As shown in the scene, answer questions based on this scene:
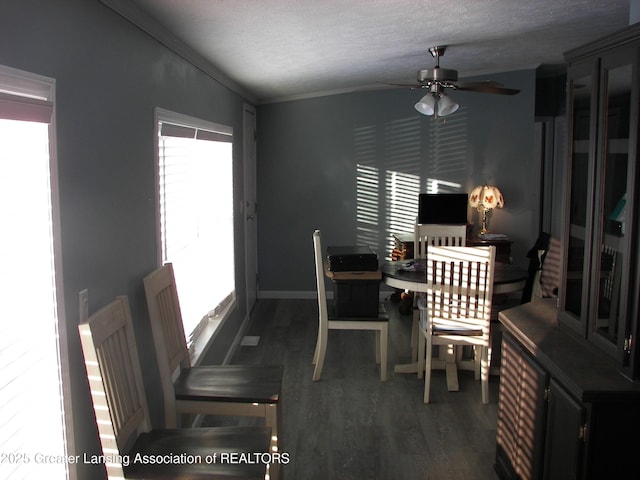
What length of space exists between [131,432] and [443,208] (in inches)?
185

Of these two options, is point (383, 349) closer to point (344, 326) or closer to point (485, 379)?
point (344, 326)

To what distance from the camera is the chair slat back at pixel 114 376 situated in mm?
2006

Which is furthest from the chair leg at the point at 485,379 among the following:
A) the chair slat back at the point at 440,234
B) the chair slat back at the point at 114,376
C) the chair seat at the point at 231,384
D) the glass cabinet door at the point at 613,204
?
the chair slat back at the point at 114,376

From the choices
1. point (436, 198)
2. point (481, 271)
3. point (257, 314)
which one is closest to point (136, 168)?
point (481, 271)

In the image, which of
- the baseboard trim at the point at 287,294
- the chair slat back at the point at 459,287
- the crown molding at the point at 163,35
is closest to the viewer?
the crown molding at the point at 163,35

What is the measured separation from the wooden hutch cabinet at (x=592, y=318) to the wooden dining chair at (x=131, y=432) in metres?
1.09

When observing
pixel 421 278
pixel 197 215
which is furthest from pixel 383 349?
pixel 197 215

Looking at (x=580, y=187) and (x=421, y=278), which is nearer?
(x=580, y=187)

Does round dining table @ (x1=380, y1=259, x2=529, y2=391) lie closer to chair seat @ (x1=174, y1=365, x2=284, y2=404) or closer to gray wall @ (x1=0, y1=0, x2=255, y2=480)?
chair seat @ (x1=174, y1=365, x2=284, y2=404)

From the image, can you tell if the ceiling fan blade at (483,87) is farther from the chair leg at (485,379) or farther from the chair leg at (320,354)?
the chair leg at (320,354)

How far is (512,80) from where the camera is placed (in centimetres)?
654

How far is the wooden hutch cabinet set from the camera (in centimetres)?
209

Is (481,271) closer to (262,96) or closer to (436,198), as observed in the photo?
(436,198)

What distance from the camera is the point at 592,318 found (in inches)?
94.6
